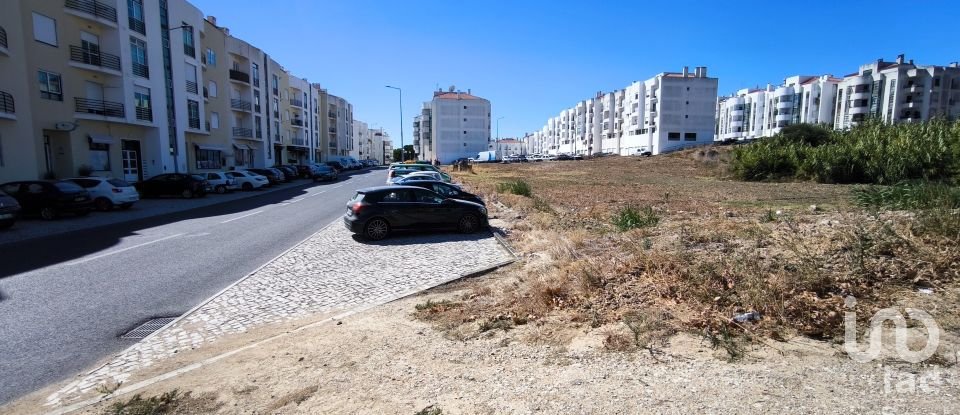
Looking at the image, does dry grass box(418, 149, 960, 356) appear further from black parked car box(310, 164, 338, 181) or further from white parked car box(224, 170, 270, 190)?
black parked car box(310, 164, 338, 181)

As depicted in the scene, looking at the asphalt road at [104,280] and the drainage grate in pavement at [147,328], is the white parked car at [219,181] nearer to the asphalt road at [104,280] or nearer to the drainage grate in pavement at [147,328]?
the asphalt road at [104,280]

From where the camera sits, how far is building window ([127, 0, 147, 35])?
30116 millimetres

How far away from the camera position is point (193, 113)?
38469 millimetres

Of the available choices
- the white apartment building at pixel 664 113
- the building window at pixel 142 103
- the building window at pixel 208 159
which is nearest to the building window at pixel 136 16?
the building window at pixel 142 103

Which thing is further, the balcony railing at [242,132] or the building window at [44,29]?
the balcony railing at [242,132]

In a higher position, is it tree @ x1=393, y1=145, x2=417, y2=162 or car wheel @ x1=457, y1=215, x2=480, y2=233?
tree @ x1=393, y1=145, x2=417, y2=162

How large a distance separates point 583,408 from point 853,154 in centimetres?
3581

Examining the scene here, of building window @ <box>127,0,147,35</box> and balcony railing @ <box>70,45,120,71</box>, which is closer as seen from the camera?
balcony railing @ <box>70,45,120,71</box>

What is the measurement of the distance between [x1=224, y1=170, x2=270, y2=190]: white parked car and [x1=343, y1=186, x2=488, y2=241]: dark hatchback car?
77.6 feet

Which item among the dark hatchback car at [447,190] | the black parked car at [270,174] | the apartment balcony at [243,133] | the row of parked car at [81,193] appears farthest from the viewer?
the apartment balcony at [243,133]

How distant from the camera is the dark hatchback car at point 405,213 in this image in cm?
1231

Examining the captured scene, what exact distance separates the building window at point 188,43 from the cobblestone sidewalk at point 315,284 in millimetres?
33771

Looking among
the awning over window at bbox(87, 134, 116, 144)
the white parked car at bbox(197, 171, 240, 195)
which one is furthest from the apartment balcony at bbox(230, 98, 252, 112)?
the white parked car at bbox(197, 171, 240, 195)

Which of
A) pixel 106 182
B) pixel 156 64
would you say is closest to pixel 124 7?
pixel 156 64
